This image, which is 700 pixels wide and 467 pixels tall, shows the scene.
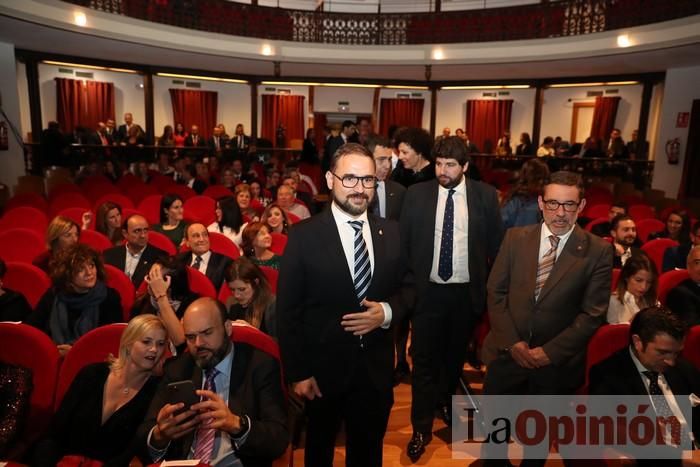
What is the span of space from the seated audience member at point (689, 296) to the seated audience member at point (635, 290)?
0.97ft

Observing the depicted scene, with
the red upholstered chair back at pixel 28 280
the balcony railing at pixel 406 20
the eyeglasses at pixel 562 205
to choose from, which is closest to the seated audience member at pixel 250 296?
the red upholstered chair back at pixel 28 280

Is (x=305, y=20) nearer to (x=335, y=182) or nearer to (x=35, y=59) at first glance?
(x=35, y=59)

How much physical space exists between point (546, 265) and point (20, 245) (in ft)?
14.1

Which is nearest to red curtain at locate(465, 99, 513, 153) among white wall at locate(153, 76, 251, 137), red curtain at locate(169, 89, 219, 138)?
white wall at locate(153, 76, 251, 137)

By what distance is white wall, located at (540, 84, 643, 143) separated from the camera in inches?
534

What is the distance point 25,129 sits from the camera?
39.2 feet

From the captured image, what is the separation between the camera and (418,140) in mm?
3359

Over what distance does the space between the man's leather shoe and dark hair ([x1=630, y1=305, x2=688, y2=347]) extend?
130 centimetres

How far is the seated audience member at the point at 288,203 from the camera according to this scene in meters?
5.57

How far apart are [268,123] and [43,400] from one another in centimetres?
1504

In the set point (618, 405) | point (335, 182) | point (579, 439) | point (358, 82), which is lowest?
point (579, 439)

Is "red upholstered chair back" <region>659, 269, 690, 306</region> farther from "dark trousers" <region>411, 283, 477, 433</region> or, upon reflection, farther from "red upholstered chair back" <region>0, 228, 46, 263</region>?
"red upholstered chair back" <region>0, 228, 46, 263</region>

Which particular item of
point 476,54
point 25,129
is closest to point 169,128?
point 25,129

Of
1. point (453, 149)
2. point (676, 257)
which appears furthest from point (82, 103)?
point (676, 257)
